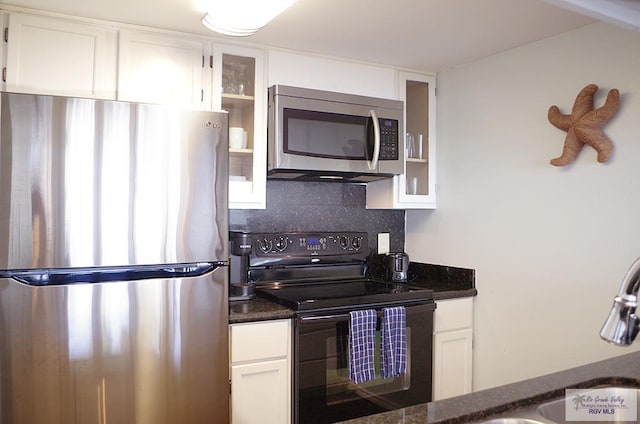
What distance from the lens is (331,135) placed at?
8.75 ft

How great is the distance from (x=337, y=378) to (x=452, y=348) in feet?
2.49

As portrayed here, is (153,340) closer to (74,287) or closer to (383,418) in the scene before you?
(74,287)

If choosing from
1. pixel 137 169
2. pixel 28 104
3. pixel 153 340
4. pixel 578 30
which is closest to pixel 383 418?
pixel 153 340

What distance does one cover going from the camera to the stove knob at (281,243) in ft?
9.24

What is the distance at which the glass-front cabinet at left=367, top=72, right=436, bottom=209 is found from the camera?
3047mm

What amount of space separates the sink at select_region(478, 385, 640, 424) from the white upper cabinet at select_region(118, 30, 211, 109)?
1876mm

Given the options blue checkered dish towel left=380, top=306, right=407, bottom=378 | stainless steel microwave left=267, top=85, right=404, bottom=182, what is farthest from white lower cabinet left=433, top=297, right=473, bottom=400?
stainless steel microwave left=267, top=85, right=404, bottom=182

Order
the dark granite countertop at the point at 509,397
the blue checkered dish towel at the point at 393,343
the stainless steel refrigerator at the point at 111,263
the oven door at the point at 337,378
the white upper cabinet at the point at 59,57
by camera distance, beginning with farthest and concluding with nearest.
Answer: the blue checkered dish towel at the point at 393,343
the oven door at the point at 337,378
the white upper cabinet at the point at 59,57
the stainless steel refrigerator at the point at 111,263
the dark granite countertop at the point at 509,397

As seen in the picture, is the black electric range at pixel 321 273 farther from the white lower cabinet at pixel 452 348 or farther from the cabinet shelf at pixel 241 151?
the cabinet shelf at pixel 241 151

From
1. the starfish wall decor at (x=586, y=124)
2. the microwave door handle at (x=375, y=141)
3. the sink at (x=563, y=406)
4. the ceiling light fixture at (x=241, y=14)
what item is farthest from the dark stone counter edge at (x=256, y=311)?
the starfish wall decor at (x=586, y=124)

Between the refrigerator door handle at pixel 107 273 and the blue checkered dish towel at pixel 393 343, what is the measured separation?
34.1 inches

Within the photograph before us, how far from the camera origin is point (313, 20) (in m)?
A: 2.26

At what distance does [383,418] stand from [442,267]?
2.06m

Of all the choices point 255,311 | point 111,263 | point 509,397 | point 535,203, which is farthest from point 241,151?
point 509,397
